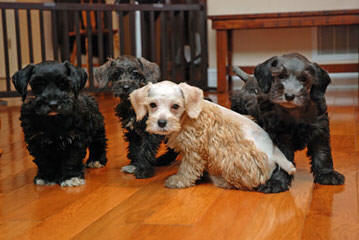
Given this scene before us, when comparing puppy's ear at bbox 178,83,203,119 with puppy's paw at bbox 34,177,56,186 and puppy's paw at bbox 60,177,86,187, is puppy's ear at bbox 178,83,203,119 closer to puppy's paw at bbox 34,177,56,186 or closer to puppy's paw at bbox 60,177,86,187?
puppy's paw at bbox 60,177,86,187

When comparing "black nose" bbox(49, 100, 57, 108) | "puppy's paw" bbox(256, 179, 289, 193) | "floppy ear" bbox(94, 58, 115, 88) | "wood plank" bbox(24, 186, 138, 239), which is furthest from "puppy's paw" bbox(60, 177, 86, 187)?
"puppy's paw" bbox(256, 179, 289, 193)

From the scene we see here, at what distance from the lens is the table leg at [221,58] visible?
612cm

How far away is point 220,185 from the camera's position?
84.6 inches

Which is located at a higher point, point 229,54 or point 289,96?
point 289,96

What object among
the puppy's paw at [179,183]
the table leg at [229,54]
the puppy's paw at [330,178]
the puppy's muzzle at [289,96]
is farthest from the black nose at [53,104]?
the table leg at [229,54]

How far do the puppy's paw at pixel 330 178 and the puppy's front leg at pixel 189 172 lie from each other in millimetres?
511

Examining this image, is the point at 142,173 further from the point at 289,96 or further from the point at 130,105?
the point at 289,96

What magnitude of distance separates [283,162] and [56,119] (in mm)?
1009

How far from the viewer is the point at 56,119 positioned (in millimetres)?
2201

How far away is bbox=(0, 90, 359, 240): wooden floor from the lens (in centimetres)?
162

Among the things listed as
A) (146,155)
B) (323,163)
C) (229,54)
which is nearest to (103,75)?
(146,155)

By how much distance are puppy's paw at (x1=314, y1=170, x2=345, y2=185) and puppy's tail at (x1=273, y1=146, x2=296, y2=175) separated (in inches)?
7.2

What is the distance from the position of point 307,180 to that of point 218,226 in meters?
0.72

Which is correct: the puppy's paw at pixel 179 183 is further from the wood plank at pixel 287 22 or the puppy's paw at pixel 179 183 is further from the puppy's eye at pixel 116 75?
the wood plank at pixel 287 22
